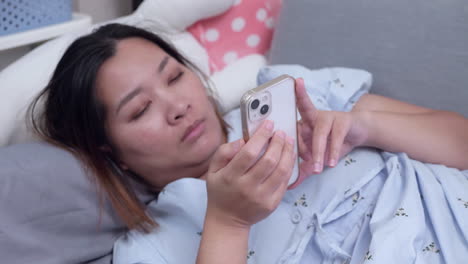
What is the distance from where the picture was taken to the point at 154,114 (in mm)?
799

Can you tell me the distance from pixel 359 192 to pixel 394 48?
0.39 metres

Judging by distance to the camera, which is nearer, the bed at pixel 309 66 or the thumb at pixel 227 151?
the thumb at pixel 227 151

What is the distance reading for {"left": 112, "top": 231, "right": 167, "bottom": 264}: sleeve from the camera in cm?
75

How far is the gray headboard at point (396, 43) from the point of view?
91cm

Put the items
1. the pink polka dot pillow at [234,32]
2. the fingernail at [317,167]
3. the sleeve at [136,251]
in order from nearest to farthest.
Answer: the fingernail at [317,167]
the sleeve at [136,251]
the pink polka dot pillow at [234,32]

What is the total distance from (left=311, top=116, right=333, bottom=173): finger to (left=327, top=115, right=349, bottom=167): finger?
0.01m

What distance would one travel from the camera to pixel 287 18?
3.74ft

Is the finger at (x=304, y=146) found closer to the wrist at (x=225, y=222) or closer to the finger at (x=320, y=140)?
the finger at (x=320, y=140)

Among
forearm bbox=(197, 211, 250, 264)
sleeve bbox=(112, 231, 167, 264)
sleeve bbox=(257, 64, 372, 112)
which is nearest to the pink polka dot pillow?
sleeve bbox=(257, 64, 372, 112)

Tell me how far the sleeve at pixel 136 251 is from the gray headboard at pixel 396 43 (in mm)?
618

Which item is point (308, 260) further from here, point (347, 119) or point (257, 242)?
point (347, 119)

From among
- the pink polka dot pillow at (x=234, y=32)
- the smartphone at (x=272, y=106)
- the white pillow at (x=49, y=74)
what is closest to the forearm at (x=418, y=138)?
the smartphone at (x=272, y=106)

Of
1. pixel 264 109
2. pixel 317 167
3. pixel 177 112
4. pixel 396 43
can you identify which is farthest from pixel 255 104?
pixel 396 43

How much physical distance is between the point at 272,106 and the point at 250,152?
0.09m
